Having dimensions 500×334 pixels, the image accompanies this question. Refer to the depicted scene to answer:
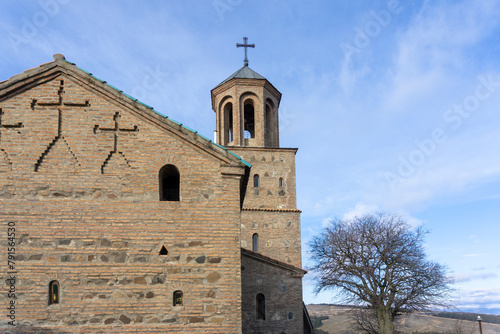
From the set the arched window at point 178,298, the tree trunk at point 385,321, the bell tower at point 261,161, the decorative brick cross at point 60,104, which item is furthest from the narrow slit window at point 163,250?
the tree trunk at point 385,321

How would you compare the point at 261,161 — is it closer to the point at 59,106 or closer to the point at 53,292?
the point at 59,106

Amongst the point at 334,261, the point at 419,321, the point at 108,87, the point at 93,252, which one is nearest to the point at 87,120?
the point at 108,87

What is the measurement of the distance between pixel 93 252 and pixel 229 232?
2978 millimetres

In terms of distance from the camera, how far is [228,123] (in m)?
26.9

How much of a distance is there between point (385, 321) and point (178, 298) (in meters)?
19.0

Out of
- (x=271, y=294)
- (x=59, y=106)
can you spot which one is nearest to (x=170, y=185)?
(x=59, y=106)

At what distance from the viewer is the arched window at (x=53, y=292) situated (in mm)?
9836

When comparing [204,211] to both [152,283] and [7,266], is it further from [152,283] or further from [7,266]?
[7,266]

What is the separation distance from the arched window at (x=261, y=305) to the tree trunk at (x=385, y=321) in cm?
1130

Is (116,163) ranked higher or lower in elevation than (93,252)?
higher

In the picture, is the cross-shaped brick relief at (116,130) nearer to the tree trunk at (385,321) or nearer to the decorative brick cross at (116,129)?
the decorative brick cross at (116,129)

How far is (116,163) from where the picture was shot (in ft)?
35.0

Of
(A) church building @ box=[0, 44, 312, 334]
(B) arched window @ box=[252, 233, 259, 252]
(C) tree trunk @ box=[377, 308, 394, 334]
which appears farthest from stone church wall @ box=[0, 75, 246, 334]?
(C) tree trunk @ box=[377, 308, 394, 334]

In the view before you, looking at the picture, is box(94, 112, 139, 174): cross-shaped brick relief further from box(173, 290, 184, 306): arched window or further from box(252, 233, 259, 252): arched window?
box(252, 233, 259, 252): arched window
